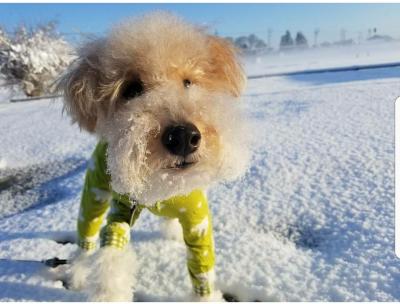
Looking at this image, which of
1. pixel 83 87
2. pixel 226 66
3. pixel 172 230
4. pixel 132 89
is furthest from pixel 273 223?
pixel 83 87

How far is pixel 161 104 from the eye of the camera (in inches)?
51.4

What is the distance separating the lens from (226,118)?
1.36m

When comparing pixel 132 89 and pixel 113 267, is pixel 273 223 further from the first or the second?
pixel 132 89

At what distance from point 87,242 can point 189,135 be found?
0.99 metres

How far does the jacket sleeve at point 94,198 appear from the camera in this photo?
5.52 ft

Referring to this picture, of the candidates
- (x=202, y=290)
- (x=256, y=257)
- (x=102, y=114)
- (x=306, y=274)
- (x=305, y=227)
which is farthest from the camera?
(x=305, y=227)

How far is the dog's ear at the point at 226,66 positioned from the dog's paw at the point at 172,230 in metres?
0.86

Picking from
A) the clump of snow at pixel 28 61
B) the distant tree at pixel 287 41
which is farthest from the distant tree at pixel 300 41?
the clump of snow at pixel 28 61

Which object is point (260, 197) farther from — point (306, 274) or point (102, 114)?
point (102, 114)

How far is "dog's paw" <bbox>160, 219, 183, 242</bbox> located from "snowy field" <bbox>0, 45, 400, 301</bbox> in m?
0.05

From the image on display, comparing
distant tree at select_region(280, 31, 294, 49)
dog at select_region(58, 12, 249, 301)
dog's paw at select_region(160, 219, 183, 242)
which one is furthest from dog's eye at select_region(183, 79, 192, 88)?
distant tree at select_region(280, 31, 294, 49)

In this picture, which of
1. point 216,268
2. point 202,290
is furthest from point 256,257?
point 202,290

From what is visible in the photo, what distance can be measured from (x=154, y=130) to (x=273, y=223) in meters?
1.26

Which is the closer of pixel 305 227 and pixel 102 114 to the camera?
pixel 102 114
